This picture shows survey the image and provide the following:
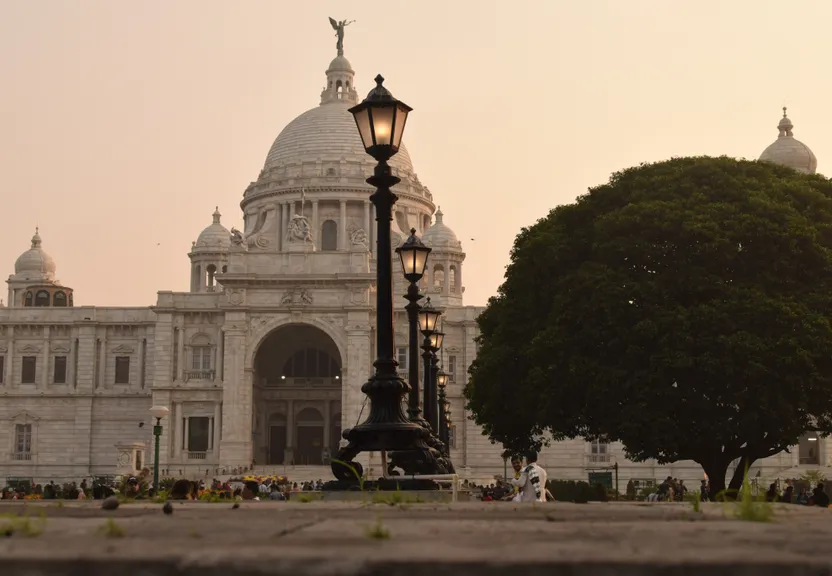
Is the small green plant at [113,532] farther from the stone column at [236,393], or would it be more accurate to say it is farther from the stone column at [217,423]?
the stone column at [217,423]

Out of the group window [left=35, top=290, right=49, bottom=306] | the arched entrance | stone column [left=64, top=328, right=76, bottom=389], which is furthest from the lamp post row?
window [left=35, top=290, right=49, bottom=306]

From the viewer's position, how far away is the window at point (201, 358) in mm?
75250

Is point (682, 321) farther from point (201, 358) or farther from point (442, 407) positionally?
point (201, 358)

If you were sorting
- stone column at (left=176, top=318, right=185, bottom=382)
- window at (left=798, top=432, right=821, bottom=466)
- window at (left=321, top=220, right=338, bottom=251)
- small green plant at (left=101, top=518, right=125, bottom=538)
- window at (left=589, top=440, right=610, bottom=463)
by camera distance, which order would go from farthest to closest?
1. window at (left=321, top=220, right=338, bottom=251)
2. window at (left=589, top=440, right=610, bottom=463)
3. stone column at (left=176, top=318, right=185, bottom=382)
4. window at (left=798, top=432, right=821, bottom=466)
5. small green plant at (left=101, top=518, right=125, bottom=538)

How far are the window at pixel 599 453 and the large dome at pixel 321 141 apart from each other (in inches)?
1198

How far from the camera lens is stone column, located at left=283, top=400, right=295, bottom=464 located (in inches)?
3014

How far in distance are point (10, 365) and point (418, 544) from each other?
265 ft

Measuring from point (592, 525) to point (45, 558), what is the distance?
2939mm

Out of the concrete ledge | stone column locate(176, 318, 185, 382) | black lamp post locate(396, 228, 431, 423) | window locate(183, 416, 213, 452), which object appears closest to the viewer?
the concrete ledge

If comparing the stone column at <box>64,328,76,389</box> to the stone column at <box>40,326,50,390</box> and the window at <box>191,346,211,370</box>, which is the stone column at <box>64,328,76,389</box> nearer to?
the stone column at <box>40,326,50,390</box>

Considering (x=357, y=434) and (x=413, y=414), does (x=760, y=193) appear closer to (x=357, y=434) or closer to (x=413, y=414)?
(x=413, y=414)

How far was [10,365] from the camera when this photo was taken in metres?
80.4

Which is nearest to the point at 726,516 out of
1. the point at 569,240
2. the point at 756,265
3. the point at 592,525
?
the point at 592,525

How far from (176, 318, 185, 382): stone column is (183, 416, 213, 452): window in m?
2.78
